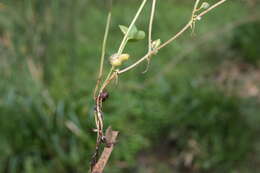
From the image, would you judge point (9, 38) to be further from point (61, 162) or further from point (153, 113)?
point (153, 113)

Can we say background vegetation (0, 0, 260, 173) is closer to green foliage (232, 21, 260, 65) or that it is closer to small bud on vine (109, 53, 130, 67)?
green foliage (232, 21, 260, 65)

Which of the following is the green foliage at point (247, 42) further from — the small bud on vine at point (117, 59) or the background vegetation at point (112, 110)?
the small bud on vine at point (117, 59)

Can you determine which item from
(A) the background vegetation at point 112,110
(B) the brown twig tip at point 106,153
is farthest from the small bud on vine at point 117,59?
(A) the background vegetation at point 112,110

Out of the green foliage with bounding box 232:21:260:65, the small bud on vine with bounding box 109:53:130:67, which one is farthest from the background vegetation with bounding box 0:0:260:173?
the small bud on vine with bounding box 109:53:130:67

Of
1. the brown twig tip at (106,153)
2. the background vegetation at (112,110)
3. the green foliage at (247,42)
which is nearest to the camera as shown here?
the brown twig tip at (106,153)

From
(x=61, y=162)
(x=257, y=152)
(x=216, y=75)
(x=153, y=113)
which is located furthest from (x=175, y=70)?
(x=61, y=162)

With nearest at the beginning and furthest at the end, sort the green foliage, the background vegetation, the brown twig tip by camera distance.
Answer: the brown twig tip, the background vegetation, the green foliage

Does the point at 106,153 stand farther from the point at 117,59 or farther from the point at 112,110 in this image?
the point at 112,110

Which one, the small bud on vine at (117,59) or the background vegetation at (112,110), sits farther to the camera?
the background vegetation at (112,110)
